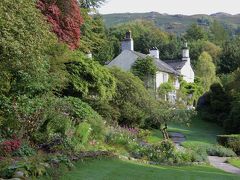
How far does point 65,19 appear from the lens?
27734mm

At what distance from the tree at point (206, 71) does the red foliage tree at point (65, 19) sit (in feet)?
175

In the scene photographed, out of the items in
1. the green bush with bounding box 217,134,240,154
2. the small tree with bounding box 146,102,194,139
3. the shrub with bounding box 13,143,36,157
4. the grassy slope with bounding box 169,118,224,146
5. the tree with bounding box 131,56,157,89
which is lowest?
the grassy slope with bounding box 169,118,224,146

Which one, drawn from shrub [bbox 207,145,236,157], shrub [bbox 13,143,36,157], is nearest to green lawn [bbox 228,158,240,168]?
shrub [bbox 207,145,236,157]

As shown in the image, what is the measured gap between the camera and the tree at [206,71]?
79875 millimetres

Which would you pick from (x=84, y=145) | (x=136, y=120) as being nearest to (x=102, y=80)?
(x=136, y=120)

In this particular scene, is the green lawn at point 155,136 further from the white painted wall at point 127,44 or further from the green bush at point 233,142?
the white painted wall at point 127,44

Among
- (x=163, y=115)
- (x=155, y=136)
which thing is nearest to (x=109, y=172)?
(x=163, y=115)

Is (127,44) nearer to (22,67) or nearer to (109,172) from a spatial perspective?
(22,67)

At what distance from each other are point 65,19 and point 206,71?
184 feet

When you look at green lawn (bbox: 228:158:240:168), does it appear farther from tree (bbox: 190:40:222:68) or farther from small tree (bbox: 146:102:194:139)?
tree (bbox: 190:40:222:68)

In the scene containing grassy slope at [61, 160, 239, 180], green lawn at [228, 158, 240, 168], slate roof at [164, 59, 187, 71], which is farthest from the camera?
slate roof at [164, 59, 187, 71]

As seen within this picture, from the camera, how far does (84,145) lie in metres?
19.1

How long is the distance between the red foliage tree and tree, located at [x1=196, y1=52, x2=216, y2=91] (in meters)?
53.3

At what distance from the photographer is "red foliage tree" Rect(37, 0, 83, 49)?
26750 mm
